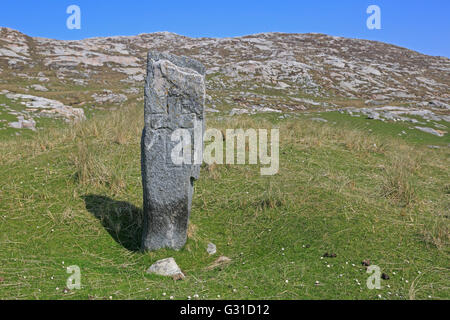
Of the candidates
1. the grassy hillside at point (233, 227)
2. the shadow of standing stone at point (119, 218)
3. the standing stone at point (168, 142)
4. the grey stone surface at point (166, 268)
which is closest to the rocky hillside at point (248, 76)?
the grassy hillside at point (233, 227)

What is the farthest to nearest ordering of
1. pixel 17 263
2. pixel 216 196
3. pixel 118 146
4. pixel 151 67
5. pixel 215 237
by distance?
pixel 118 146, pixel 216 196, pixel 215 237, pixel 151 67, pixel 17 263

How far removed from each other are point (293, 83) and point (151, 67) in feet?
107

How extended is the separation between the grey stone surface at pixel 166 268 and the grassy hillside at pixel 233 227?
152 mm

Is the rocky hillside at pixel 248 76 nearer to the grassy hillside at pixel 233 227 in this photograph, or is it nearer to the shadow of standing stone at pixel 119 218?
the grassy hillside at pixel 233 227

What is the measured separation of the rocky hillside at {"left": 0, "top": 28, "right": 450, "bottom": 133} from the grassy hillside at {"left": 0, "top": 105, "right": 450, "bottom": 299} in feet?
32.0

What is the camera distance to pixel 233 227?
6215 mm

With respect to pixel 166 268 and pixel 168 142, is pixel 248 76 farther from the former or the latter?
pixel 166 268

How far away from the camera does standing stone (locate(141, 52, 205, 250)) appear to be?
5035 millimetres

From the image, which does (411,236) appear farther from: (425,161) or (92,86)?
(92,86)

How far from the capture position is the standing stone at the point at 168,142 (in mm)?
5035

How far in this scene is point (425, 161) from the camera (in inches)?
418

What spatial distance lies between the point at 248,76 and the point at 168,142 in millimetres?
31673

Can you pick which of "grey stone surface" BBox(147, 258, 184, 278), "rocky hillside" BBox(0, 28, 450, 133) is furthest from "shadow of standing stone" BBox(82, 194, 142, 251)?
"rocky hillside" BBox(0, 28, 450, 133)
